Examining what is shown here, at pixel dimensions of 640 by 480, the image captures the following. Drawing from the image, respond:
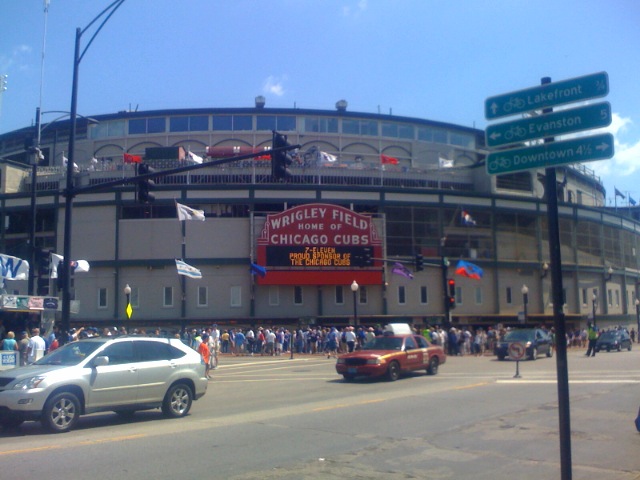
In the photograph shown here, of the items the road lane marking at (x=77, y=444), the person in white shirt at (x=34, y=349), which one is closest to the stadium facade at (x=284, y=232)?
the person in white shirt at (x=34, y=349)

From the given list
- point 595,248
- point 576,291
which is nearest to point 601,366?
point 576,291

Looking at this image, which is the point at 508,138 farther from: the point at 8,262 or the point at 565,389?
the point at 8,262

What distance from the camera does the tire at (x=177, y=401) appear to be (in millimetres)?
14875

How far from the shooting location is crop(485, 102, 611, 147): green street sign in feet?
23.9

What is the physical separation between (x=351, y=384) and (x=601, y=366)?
1318cm

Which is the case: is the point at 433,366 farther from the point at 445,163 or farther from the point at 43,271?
the point at 445,163

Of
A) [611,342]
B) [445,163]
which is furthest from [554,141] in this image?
[445,163]

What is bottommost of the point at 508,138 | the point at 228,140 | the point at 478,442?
the point at 478,442

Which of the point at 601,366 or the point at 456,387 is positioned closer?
the point at 456,387

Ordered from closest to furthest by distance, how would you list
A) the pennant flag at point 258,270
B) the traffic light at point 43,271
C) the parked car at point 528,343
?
1. the traffic light at point 43,271
2. the parked car at point 528,343
3. the pennant flag at point 258,270

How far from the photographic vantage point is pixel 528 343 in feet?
115

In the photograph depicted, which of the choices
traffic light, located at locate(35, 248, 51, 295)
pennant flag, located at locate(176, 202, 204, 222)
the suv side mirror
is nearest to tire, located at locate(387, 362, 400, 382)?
the suv side mirror

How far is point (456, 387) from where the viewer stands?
2116cm

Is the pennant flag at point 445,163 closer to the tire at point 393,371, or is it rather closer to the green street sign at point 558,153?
the tire at point 393,371
